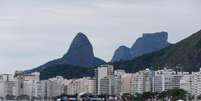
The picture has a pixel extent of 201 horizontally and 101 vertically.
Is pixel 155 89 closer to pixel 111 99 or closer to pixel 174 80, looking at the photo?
pixel 174 80

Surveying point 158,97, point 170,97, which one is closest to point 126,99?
point 158,97

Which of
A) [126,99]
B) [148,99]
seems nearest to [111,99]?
[126,99]

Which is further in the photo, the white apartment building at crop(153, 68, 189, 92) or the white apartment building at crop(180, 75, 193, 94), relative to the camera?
the white apartment building at crop(153, 68, 189, 92)

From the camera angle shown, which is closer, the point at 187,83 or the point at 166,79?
the point at 187,83

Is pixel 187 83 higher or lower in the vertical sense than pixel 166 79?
lower

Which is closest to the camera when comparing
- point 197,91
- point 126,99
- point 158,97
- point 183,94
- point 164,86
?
point 183,94

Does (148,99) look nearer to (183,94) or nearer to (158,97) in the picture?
(158,97)

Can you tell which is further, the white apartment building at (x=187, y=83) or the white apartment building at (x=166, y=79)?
the white apartment building at (x=166, y=79)

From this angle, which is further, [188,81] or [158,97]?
[188,81]

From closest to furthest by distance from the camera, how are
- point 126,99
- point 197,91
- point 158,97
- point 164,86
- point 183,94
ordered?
point 183,94 < point 158,97 < point 126,99 < point 197,91 < point 164,86
